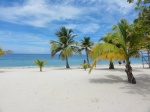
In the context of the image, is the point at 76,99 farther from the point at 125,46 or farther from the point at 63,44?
the point at 63,44

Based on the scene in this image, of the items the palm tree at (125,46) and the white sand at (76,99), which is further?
the palm tree at (125,46)

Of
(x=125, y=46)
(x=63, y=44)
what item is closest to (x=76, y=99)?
(x=125, y=46)

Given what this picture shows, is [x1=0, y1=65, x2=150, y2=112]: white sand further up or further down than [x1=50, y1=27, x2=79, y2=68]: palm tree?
further down

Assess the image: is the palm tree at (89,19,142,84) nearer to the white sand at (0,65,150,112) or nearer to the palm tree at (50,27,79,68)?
the white sand at (0,65,150,112)

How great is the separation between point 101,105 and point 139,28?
469 cm

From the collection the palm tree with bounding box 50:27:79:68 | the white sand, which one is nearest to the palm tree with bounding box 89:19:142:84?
the white sand

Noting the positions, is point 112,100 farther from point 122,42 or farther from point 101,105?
point 122,42

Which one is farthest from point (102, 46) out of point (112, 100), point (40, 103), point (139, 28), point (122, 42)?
point (40, 103)

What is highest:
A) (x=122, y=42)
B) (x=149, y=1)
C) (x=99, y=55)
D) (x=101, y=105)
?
(x=149, y=1)

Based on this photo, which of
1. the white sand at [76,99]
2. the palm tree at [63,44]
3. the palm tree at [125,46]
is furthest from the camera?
the palm tree at [63,44]

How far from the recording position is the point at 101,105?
6.94m

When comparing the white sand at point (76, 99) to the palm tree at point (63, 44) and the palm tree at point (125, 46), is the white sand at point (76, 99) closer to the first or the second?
the palm tree at point (125, 46)

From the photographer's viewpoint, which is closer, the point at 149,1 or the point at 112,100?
the point at 112,100

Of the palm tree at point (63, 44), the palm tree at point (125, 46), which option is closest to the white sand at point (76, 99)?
the palm tree at point (125, 46)
